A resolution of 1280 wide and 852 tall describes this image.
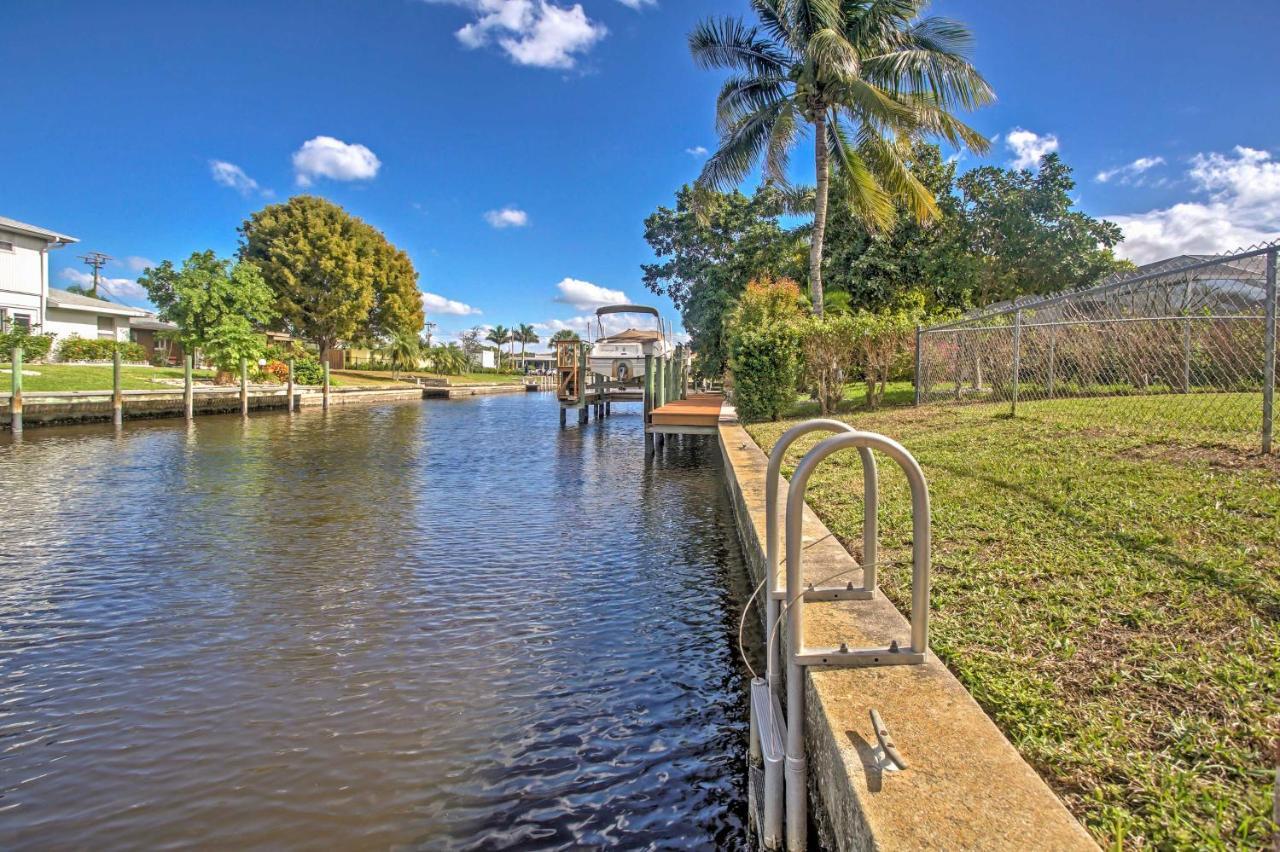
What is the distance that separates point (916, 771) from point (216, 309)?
3201 centimetres

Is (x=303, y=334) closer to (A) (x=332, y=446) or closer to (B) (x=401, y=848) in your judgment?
(A) (x=332, y=446)

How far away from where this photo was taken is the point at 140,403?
75.0 ft

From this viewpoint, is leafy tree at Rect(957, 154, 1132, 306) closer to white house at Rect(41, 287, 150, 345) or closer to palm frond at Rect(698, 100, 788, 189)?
palm frond at Rect(698, 100, 788, 189)

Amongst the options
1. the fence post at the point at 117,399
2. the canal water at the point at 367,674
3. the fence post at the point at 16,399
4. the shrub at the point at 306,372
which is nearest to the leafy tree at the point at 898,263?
the canal water at the point at 367,674

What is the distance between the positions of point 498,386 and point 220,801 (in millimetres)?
53983

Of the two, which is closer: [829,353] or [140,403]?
[829,353]

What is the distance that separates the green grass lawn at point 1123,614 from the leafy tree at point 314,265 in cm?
4671

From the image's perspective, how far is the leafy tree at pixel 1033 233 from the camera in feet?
86.6

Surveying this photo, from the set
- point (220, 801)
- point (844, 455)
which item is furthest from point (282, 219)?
point (220, 801)

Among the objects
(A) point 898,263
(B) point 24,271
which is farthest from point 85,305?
(A) point 898,263

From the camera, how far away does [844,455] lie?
A: 9.07 m

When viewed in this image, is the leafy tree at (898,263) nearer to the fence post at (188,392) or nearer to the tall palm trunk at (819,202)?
the tall palm trunk at (819,202)

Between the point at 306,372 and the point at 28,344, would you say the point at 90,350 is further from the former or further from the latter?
the point at 306,372

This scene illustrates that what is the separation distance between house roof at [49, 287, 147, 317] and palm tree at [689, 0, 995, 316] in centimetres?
3386
